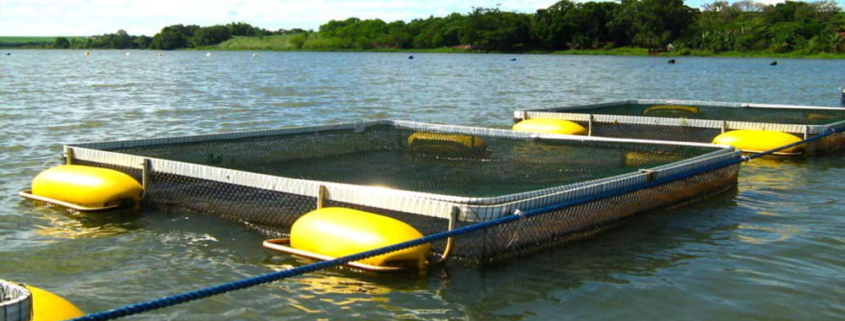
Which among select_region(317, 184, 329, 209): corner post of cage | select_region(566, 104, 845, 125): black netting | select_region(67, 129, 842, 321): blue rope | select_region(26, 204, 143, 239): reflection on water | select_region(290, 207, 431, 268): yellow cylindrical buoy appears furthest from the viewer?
select_region(566, 104, 845, 125): black netting

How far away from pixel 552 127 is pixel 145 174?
25.4ft

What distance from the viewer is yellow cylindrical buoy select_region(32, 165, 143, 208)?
9.38 m

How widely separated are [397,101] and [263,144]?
62.8 ft

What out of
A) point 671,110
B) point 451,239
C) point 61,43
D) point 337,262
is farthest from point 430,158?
point 61,43

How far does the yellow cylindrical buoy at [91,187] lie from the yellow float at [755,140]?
953 cm

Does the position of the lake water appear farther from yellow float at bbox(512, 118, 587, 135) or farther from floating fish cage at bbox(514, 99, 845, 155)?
yellow float at bbox(512, 118, 587, 135)

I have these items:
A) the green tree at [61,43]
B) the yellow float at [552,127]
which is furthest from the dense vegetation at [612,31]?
the yellow float at [552,127]

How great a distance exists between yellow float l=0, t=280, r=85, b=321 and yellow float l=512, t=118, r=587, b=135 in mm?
10905

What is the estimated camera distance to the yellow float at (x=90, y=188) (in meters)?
9.38

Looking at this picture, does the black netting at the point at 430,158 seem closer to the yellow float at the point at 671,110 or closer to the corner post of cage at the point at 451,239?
the corner post of cage at the point at 451,239

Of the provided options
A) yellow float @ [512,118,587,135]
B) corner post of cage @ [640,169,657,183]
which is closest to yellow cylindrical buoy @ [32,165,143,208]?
corner post of cage @ [640,169,657,183]

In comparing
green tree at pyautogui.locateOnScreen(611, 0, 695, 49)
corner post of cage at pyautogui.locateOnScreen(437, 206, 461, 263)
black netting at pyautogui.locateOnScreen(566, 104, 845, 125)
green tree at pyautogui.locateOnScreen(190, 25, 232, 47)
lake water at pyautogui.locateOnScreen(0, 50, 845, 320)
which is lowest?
lake water at pyautogui.locateOnScreen(0, 50, 845, 320)

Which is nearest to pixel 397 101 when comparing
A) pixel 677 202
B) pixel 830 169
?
→ pixel 830 169

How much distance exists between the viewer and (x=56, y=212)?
981cm
